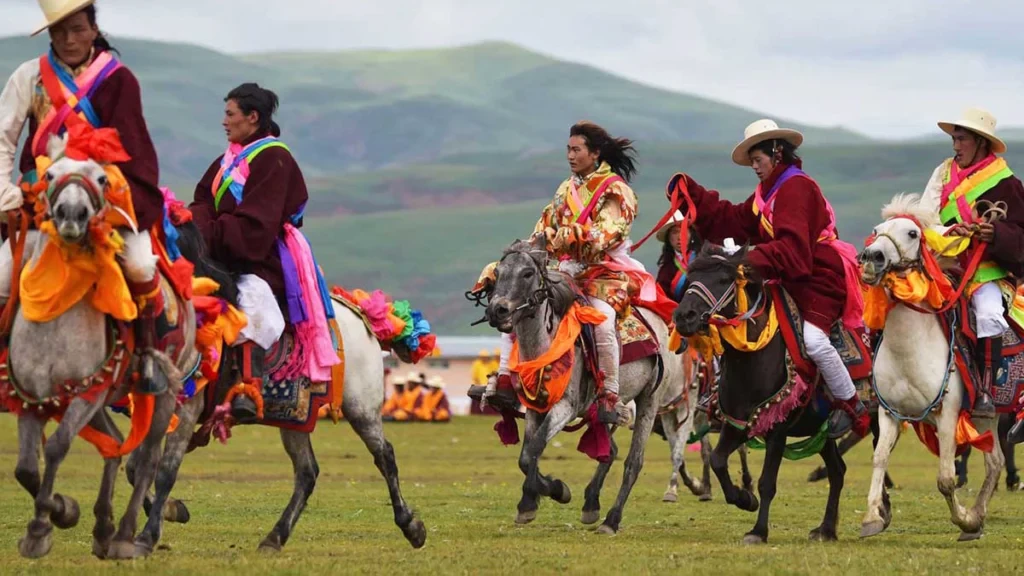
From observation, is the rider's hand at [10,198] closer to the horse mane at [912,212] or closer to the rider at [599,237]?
the rider at [599,237]

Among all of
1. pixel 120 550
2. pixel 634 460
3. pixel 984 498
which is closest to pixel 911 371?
pixel 984 498

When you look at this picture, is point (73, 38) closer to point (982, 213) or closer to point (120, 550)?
point (120, 550)

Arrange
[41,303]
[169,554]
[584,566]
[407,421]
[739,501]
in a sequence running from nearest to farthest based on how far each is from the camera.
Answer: [41,303] < [584,566] < [169,554] < [739,501] < [407,421]

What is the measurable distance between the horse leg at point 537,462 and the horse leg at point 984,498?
10.4 feet

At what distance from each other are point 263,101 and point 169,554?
3.14 m

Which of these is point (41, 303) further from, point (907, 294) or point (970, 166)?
point (970, 166)

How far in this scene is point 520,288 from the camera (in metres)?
14.0

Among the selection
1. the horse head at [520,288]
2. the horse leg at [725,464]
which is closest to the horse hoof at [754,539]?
the horse leg at [725,464]

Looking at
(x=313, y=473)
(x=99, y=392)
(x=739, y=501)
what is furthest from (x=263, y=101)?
(x=739, y=501)

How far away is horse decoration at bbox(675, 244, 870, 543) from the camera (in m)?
12.7

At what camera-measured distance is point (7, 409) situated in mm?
9820

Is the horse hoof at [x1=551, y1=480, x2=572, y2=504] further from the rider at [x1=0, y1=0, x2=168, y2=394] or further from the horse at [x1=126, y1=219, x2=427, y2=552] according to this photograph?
the rider at [x1=0, y1=0, x2=168, y2=394]

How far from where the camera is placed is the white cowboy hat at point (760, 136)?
13844 millimetres

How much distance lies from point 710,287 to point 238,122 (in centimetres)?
341
